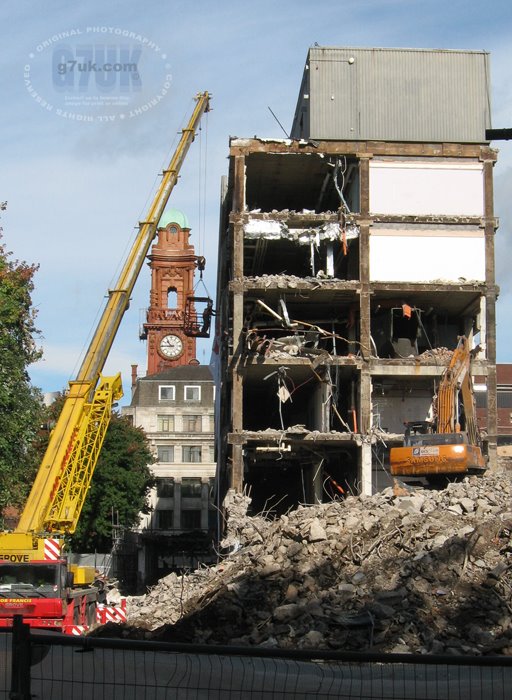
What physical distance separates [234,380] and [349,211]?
8233 millimetres

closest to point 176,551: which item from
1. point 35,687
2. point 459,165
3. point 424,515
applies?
point 459,165

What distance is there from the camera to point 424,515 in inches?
846

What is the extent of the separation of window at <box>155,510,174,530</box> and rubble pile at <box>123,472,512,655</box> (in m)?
53.4

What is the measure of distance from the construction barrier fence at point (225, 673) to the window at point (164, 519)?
238ft

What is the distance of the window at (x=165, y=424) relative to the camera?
79938 mm

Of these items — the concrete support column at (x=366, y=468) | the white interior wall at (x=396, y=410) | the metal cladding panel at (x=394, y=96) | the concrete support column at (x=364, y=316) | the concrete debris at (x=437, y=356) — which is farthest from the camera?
the white interior wall at (x=396, y=410)

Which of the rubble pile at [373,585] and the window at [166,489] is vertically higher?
the window at [166,489]

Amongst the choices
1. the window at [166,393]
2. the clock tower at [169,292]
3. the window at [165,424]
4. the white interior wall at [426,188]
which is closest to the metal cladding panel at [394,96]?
the white interior wall at [426,188]

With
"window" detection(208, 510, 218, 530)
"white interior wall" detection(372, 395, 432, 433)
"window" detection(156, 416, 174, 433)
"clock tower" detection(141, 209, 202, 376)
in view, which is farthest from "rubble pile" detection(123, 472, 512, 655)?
"clock tower" detection(141, 209, 202, 376)

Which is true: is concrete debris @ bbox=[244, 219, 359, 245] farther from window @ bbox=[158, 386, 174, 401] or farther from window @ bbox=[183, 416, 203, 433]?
window @ bbox=[158, 386, 174, 401]

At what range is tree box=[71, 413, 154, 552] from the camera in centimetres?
5681

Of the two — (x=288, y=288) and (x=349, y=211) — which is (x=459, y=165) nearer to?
(x=349, y=211)

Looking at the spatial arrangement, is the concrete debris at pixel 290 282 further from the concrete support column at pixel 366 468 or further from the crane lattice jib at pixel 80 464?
the crane lattice jib at pixel 80 464

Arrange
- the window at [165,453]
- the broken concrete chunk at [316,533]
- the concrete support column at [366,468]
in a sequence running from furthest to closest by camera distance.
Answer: the window at [165,453] → the concrete support column at [366,468] → the broken concrete chunk at [316,533]
